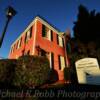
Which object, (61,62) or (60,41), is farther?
(60,41)

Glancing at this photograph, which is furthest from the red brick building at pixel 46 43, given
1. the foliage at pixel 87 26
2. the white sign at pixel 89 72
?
the white sign at pixel 89 72

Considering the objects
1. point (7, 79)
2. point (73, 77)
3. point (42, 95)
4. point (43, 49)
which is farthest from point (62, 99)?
point (43, 49)

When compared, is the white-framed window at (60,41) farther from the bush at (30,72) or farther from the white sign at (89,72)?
the white sign at (89,72)

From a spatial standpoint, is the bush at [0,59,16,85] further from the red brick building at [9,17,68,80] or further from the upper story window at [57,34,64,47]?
the upper story window at [57,34,64,47]

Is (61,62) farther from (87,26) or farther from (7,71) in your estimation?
(7,71)

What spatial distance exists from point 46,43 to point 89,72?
9.68 meters

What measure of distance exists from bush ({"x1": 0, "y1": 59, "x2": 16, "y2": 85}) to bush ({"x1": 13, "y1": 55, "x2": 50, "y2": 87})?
39cm


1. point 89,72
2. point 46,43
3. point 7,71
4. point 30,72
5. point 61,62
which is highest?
point 46,43

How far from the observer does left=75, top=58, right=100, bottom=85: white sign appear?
824 centimetres

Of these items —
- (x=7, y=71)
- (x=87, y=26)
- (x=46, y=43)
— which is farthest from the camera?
(x=46, y=43)

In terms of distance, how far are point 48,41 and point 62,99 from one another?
12.5m

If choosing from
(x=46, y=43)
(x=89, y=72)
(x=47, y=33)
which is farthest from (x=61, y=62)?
(x=89, y=72)

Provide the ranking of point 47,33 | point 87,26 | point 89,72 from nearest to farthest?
point 89,72, point 87,26, point 47,33

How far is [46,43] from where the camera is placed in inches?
690
